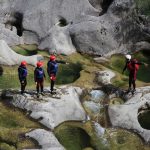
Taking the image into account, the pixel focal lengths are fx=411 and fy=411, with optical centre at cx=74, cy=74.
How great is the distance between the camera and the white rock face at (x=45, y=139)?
2853 cm

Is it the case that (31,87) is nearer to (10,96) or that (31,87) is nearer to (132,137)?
(10,96)

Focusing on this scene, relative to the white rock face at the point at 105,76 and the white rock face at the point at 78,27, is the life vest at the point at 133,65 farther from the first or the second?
the white rock face at the point at 78,27

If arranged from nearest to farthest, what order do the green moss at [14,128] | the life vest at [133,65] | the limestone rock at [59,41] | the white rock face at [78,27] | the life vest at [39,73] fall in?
the green moss at [14,128], the life vest at [39,73], the life vest at [133,65], the limestone rock at [59,41], the white rock face at [78,27]

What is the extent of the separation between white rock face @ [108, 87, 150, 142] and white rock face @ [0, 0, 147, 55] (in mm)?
13139

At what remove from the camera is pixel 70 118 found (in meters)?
32.8

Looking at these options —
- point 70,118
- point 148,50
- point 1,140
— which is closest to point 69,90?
point 70,118

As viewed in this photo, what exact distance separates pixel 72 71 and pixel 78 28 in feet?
23.2

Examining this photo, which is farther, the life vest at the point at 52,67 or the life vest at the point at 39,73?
the life vest at the point at 52,67

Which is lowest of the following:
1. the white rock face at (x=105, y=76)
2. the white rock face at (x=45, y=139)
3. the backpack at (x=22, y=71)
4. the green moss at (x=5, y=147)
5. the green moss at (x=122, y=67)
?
the green moss at (x=5, y=147)

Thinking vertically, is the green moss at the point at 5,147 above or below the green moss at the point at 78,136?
above

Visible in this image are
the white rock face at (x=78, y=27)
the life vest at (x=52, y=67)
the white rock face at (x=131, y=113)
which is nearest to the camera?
the white rock face at (x=131, y=113)

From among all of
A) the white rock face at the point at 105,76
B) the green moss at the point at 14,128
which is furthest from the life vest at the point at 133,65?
the green moss at the point at 14,128

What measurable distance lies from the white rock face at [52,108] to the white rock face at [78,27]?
525 inches

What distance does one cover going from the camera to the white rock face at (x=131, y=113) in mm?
31800
